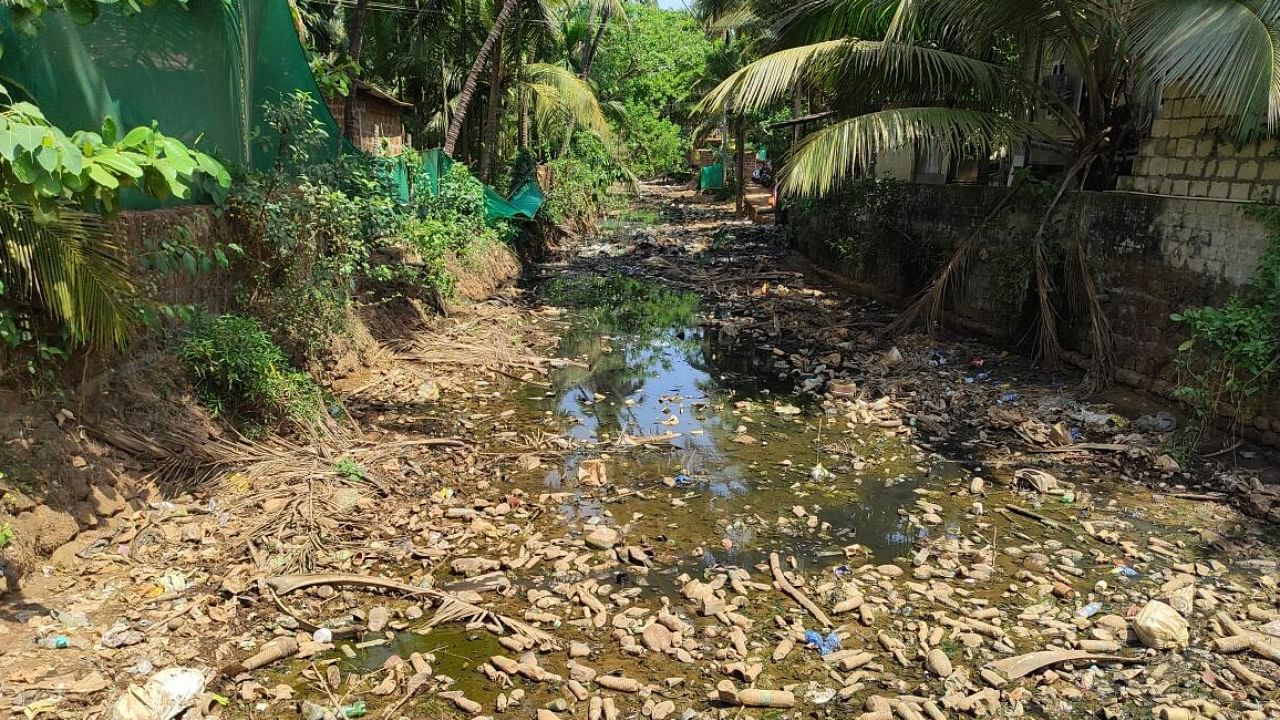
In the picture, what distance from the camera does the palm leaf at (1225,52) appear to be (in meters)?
5.07

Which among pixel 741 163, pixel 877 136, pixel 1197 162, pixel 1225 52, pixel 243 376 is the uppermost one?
pixel 1225 52

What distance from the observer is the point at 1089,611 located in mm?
3965

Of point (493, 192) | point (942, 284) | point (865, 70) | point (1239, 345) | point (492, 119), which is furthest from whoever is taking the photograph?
point (492, 119)

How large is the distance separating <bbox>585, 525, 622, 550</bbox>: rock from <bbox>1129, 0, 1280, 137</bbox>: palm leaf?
16.4 feet

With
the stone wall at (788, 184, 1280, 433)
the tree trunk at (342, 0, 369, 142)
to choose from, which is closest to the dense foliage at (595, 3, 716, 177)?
the tree trunk at (342, 0, 369, 142)

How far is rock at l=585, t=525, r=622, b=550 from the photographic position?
4582mm

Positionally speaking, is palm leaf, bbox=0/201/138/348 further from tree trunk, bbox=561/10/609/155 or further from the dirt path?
tree trunk, bbox=561/10/609/155

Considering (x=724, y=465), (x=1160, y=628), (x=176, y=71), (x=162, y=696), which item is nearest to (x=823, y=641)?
(x=1160, y=628)

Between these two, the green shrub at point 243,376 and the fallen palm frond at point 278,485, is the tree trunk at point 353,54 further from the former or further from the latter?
the fallen palm frond at point 278,485

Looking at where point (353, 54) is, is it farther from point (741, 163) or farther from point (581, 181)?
point (741, 163)

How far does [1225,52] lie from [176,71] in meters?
6.83

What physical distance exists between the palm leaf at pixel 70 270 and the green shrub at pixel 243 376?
810 millimetres

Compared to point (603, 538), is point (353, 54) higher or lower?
higher

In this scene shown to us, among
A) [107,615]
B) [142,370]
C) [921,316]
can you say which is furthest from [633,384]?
[107,615]
